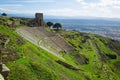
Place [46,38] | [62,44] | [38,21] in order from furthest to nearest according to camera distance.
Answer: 1. [38,21]
2. [62,44]
3. [46,38]

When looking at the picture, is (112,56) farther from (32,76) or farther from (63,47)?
(32,76)

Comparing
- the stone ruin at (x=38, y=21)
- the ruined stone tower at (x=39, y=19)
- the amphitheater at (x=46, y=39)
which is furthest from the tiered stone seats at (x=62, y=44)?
the ruined stone tower at (x=39, y=19)

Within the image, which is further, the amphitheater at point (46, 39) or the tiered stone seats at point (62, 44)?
the tiered stone seats at point (62, 44)

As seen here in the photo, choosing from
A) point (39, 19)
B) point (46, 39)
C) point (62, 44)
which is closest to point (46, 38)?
point (46, 39)

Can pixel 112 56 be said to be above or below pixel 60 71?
below

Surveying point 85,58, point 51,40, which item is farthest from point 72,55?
point 51,40

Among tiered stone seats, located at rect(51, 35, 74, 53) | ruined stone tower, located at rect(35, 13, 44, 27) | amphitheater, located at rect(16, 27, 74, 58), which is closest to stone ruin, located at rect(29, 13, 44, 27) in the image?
ruined stone tower, located at rect(35, 13, 44, 27)

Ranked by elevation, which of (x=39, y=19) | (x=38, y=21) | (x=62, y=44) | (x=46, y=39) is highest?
(x=39, y=19)

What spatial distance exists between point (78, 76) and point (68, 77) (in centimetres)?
467

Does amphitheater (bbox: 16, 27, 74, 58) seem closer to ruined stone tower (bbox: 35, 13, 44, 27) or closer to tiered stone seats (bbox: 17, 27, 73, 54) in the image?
tiered stone seats (bbox: 17, 27, 73, 54)

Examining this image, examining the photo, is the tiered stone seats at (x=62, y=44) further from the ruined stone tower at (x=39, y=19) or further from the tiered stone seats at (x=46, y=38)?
the ruined stone tower at (x=39, y=19)

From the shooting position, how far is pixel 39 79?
115 feet

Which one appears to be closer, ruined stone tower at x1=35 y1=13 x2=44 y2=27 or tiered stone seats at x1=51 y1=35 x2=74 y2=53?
tiered stone seats at x1=51 y1=35 x2=74 y2=53

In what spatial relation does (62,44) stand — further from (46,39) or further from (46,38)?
(46,39)
